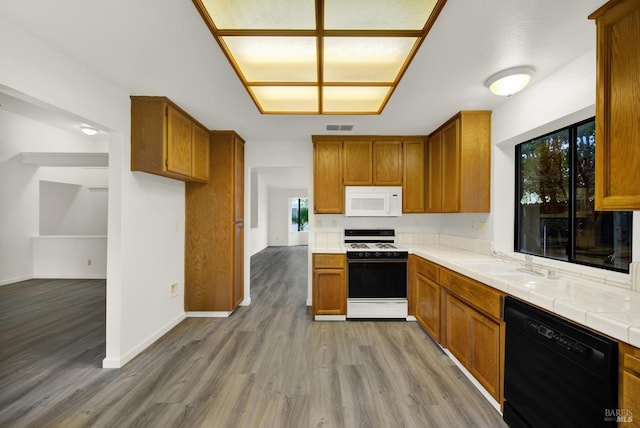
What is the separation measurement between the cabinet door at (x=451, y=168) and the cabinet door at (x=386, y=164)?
61 cm

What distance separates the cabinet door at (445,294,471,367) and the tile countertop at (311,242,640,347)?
1.00ft

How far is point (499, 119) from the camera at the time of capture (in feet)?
8.58

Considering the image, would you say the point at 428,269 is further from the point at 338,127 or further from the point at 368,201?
the point at 338,127

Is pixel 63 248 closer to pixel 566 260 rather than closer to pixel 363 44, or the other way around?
pixel 363 44

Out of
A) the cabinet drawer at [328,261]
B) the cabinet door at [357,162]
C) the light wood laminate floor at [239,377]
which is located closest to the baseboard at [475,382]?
the light wood laminate floor at [239,377]

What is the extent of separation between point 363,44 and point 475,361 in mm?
2360

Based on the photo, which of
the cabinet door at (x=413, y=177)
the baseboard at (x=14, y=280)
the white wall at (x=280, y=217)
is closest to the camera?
the cabinet door at (x=413, y=177)

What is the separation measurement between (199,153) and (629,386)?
11.9 ft

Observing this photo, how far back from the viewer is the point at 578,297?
138 cm

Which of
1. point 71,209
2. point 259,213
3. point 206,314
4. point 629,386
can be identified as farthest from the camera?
point 259,213

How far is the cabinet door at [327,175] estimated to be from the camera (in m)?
3.53

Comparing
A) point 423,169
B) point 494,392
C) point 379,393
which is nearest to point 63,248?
point 379,393

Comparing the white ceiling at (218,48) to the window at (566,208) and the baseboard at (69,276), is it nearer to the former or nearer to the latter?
the window at (566,208)

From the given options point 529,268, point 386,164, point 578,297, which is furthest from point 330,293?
point 578,297
